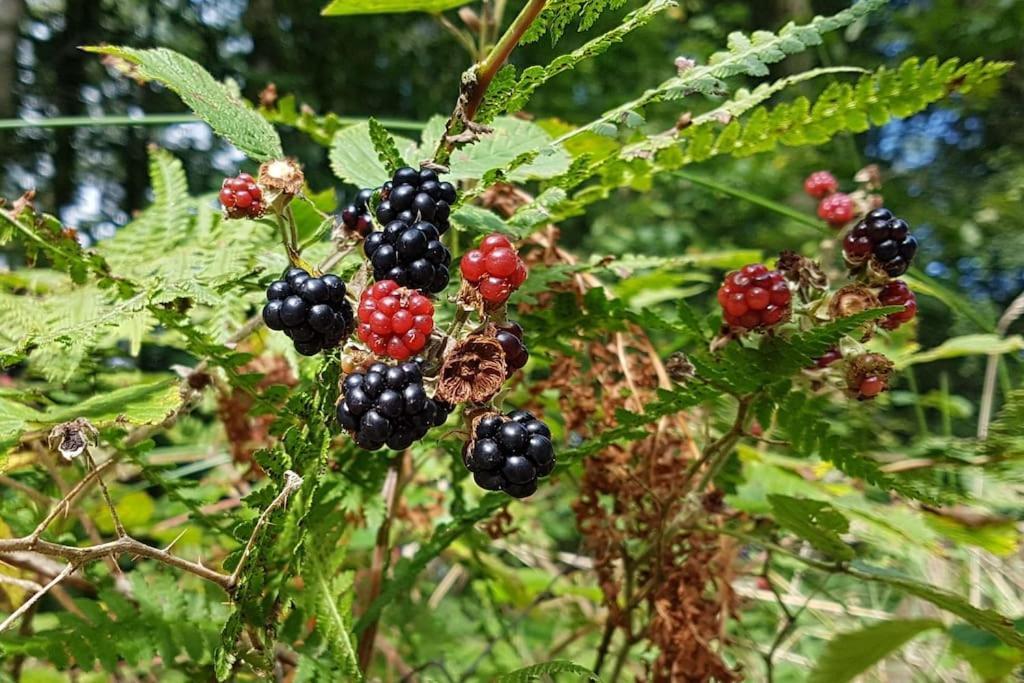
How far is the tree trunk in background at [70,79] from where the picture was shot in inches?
145

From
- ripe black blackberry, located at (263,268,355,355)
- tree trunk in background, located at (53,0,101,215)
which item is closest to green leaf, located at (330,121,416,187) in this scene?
ripe black blackberry, located at (263,268,355,355)

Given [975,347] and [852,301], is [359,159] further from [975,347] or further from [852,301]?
[975,347]

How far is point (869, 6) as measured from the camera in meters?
0.55

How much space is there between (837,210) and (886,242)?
200 mm

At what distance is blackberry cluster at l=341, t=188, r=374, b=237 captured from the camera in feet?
1.76

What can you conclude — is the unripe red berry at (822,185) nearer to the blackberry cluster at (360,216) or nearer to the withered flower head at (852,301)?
the withered flower head at (852,301)

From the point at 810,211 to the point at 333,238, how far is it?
3.79m

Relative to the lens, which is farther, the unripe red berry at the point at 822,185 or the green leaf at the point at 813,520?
the unripe red berry at the point at 822,185

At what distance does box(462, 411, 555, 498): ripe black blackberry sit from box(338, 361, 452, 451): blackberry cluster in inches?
1.7

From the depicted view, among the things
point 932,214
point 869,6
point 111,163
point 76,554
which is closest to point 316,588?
point 76,554

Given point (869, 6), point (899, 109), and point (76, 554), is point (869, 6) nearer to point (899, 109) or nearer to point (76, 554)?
point (899, 109)

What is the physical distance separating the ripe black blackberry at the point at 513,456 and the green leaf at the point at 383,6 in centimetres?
41

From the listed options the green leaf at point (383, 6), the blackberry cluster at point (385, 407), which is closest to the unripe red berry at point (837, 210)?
the green leaf at point (383, 6)

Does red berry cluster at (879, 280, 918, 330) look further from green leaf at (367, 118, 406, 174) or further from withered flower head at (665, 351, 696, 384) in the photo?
green leaf at (367, 118, 406, 174)
